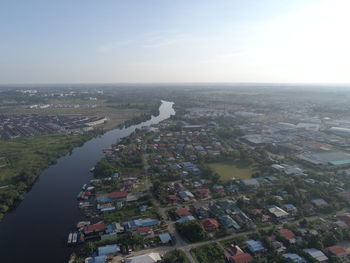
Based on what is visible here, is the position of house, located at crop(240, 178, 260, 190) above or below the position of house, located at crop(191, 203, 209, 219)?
above

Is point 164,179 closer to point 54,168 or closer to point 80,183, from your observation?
point 80,183

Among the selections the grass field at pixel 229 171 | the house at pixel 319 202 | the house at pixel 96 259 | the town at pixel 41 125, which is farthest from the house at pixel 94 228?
the town at pixel 41 125

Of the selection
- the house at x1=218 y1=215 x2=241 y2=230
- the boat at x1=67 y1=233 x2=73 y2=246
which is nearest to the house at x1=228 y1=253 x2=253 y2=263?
the house at x1=218 y1=215 x2=241 y2=230

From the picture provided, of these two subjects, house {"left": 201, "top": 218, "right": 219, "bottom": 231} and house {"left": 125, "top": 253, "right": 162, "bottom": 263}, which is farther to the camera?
house {"left": 201, "top": 218, "right": 219, "bottom": 231}

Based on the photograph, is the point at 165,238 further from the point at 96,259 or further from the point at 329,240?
the point at 329,240

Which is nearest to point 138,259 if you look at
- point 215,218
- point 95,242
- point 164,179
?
point 95,242

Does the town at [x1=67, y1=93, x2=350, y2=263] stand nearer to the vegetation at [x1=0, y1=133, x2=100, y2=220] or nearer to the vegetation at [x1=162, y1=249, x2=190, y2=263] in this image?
the vegetation at [x1=162, y1=249, x2=190, y2=263]
